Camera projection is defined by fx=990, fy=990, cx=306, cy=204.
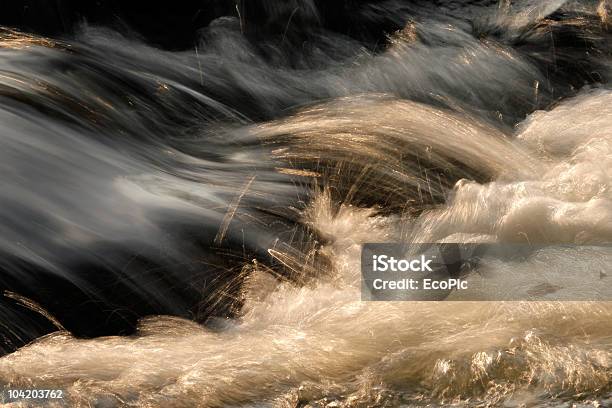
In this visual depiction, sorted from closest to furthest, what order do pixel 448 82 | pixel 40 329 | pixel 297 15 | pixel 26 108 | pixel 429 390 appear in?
pixel 429 390 → pixel 40 329 → pixel 26 108 → pixel 448 82 → pixel 297 15

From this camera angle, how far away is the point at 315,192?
405 centimetres

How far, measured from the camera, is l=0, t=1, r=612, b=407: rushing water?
2908 mm

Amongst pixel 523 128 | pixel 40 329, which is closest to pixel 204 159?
pixel 40 329

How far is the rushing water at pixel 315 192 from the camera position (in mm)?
2908

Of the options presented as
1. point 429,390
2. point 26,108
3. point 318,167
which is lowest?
point 429,390

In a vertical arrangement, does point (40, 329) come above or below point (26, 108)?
below

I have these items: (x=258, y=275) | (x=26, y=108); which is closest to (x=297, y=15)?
(x=26, y=108)

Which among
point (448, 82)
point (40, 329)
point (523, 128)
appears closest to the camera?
point (40, 329)

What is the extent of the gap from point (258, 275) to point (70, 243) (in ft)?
2.25

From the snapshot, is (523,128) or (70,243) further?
(523,128)

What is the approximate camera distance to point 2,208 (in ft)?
11.8

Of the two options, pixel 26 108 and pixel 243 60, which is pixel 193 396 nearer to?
pixel 26 108

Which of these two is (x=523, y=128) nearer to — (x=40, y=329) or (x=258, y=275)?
(x=258, y=275)

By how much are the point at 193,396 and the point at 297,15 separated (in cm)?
347
